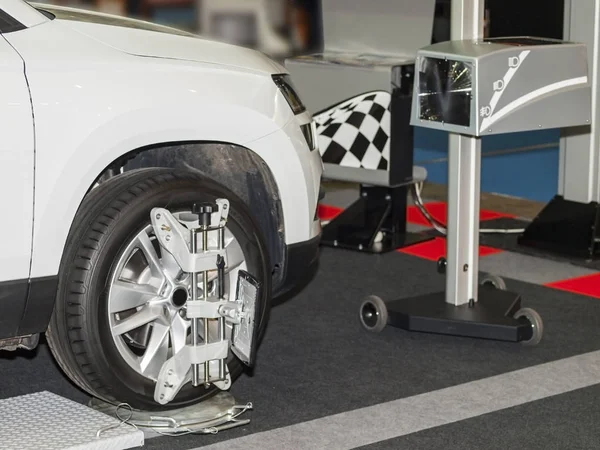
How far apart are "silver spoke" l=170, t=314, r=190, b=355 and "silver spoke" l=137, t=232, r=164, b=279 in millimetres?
147

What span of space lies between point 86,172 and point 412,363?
1.56 metres

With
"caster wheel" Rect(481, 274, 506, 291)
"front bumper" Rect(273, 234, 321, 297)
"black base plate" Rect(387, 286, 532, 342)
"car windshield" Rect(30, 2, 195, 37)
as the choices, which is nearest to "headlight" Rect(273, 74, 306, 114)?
"car windshield" Rect(30, 2, 195, 37)

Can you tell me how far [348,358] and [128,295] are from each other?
114cm

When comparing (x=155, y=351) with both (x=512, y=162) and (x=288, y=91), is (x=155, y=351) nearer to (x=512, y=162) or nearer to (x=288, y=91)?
(x=288, y=91)

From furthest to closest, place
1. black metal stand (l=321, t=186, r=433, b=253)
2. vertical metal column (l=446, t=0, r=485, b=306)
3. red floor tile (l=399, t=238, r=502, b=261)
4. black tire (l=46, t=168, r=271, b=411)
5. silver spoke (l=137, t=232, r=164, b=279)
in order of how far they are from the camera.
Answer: black metal stand (l=321, t=186, r=433, b=253), red floor tile (l=399, t=238, r=502, b=261), vertical metal column (l=446, t=0, r=485, b=306), silver spoke (l=137, t=232, r=164, b=279), black tire (l=46, t=168, r=271, b=411)

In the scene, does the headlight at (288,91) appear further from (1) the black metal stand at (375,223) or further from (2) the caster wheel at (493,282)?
(1) the black metal stand at (375,223)

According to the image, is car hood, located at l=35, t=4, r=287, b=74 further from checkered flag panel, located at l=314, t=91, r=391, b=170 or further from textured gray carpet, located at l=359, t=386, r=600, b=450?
checkered flag panel, located at l=314, t=91, r=391, b=170

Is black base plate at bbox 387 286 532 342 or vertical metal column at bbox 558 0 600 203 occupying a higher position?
vertical metal column at bbox 558 0 600 203

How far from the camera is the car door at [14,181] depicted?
2.86 meters

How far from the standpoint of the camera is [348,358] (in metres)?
4.06

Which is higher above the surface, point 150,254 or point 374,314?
point 150,254

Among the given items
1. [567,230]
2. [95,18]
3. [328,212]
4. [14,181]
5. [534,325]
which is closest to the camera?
[14,181]

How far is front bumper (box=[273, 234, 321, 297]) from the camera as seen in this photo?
3.66 meters

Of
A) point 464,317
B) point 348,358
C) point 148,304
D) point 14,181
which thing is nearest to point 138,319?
point 148,304
